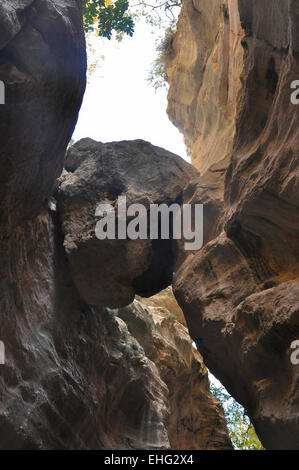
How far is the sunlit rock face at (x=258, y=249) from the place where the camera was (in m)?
5.75

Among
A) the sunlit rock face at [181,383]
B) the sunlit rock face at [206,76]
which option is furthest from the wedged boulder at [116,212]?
the sunlit rock face at [181,383]

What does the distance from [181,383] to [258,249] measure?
325 inches

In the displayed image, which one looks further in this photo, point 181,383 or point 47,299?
point 181,383

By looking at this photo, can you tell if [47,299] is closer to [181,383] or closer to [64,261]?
[64,261]

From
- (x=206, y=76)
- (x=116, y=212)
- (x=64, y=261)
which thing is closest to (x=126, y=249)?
(x=116, y=212)

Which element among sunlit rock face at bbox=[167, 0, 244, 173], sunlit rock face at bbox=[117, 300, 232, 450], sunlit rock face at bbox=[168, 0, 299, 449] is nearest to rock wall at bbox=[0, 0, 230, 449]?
sunlit rock face at bbox=[168, 0, 299, 449]

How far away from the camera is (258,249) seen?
7.05 m

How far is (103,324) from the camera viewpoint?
10.1m

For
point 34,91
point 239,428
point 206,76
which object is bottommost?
point 239,428

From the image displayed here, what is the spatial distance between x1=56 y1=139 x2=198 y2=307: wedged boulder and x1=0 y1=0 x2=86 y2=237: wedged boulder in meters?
1.44

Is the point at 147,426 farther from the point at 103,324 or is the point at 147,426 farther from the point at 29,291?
the point at 29,291

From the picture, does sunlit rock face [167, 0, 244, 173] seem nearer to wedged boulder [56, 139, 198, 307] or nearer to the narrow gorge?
the narrow gorge

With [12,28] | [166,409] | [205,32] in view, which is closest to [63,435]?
[166,409]

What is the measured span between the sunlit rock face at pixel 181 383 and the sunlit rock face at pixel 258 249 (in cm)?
515
